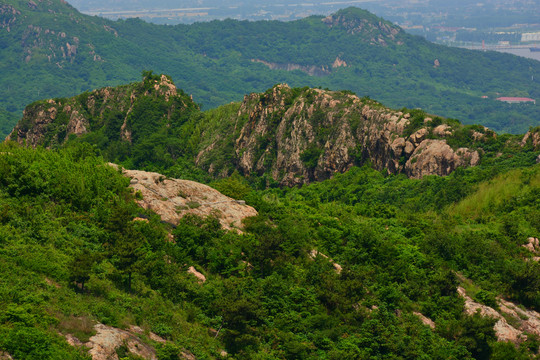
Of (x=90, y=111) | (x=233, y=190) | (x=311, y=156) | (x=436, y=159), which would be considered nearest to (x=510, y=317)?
(x=233, y=190)

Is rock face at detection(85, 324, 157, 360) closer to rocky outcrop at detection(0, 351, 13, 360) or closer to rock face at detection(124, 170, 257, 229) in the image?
rocky outcrop at detection(0, 351, 13, 360)

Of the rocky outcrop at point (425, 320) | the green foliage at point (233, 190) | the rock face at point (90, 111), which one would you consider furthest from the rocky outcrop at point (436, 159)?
the rock face at point (90, 111)

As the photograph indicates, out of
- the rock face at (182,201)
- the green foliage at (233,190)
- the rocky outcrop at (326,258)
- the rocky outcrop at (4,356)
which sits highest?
the rocky outcrop at (4,356)

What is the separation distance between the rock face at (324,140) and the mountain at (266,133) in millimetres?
124

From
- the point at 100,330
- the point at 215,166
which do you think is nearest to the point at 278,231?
the point at 100,330

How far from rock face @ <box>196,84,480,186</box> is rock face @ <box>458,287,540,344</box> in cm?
2804

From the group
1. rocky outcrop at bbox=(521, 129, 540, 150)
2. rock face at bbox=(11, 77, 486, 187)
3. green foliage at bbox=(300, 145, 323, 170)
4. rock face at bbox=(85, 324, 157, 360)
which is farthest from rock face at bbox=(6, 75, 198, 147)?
rock face at bbox=(85, 324, 157, 360)

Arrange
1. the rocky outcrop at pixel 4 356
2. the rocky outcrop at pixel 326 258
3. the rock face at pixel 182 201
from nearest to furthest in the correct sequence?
the rocky outcrop at pixel 4 356 < the rocky outcrop at pixel 326 258 < the rock face at pixel 182 201

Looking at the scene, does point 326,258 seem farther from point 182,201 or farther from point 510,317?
point 510,317

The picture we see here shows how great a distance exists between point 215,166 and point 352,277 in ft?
170

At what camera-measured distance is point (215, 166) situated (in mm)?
87562

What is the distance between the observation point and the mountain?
69.1 meters

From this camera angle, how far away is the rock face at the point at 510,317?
36344 millimetres

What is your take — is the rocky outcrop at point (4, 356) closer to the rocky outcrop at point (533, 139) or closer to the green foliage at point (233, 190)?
the green foliage at point (233, 190)
